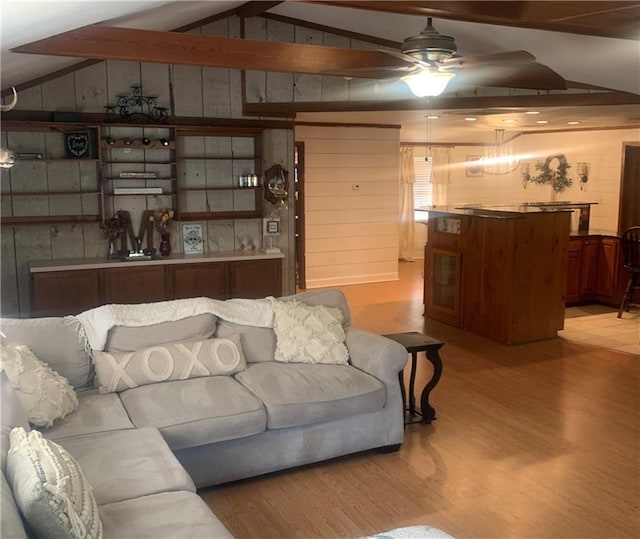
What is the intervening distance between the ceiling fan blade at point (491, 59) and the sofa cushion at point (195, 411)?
2.03 m

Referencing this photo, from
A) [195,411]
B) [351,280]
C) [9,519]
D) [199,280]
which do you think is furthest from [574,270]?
[9,519]

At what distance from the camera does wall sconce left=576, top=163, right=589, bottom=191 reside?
979cm

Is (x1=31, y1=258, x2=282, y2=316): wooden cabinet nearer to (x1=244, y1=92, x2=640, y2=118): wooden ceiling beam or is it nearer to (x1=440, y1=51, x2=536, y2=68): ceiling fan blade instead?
(x1=244, y1=92, x2=640, y2=118): wooden ceiling beam

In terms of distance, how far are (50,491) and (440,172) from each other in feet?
31.9

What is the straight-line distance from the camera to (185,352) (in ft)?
11.4

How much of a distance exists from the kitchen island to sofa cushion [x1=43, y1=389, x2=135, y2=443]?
374 centimetres

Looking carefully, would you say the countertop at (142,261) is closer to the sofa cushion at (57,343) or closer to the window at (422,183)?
the sofa cushion at (57,343)

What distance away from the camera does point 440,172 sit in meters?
10.8

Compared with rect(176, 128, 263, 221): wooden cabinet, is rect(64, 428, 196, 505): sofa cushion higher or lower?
lower

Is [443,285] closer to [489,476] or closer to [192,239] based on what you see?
[192,239]

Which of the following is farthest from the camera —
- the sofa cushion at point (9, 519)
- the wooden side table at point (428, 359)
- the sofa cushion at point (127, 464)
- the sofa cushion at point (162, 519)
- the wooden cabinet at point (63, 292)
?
the wooden cabinet at point (63, 292)

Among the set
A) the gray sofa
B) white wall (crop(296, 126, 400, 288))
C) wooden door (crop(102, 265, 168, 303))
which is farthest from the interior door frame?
the gray sofa

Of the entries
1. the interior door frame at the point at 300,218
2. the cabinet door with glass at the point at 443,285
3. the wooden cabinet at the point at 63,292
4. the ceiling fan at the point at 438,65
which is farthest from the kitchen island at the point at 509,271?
the wooden cabinet at the point at 63,292

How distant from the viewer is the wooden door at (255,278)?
6.14m
